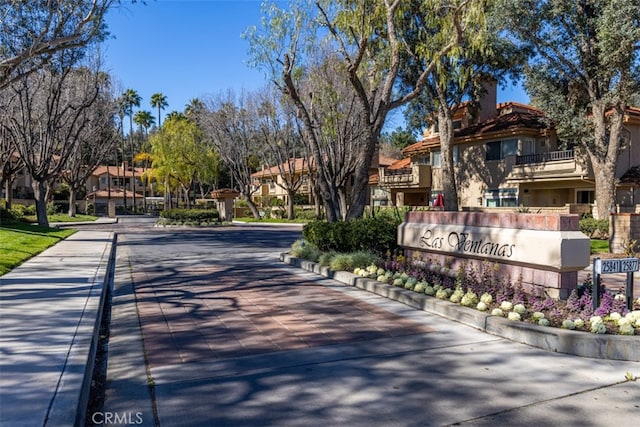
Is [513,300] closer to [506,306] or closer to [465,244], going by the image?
[506,306]

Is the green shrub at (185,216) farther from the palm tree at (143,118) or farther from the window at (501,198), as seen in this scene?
the palm tree at (143,118)

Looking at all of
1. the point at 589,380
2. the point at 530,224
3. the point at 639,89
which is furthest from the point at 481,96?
the point at 589,380

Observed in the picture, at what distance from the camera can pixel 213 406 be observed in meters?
4.26

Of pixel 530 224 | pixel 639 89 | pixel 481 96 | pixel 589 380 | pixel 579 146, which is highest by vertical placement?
pixel 481 96

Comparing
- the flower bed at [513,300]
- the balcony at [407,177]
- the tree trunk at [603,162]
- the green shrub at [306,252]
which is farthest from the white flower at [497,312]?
the balcony at [407,177]

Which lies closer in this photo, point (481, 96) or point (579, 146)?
point (579, 146)

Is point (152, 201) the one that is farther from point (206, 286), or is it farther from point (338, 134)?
point (206, 286)

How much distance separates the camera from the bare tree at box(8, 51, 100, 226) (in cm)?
2278

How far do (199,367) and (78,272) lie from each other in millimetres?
7151

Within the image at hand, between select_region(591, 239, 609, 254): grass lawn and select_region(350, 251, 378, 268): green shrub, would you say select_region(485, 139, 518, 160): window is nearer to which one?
select_region(591, 239, 609, 254): grass lawn

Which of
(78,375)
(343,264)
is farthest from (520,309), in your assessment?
(78,375)

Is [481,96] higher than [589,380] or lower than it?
higher

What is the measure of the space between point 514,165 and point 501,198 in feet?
8.16

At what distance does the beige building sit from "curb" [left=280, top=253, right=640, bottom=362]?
70.9 ft
